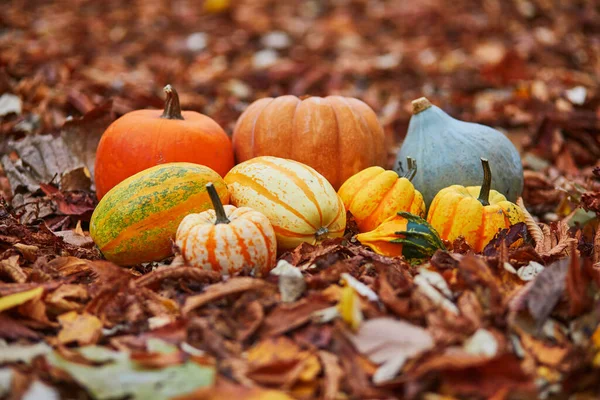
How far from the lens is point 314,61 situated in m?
7.10

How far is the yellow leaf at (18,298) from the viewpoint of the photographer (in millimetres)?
2207

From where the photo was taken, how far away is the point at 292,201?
2951mm

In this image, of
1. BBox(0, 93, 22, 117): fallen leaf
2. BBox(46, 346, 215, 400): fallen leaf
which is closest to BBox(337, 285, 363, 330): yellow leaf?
BBox(46, 346, 215, 400): fallen leaf

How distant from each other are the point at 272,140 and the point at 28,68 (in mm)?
3129

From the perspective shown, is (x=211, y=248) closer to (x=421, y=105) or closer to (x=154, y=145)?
(x=154, y=145)

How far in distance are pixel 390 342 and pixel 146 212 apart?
4.32 ft

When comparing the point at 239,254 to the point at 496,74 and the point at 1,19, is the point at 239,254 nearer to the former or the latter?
the point at 496,74

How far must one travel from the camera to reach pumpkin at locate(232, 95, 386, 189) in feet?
11.7

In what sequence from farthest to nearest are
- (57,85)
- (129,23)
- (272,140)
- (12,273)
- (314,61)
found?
(129,23) < (314,61) < (57,85) < (272,140) < (12,273)

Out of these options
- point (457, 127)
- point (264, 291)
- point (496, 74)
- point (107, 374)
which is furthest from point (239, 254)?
point (496, 74)

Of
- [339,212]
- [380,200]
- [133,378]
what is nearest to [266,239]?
[339,212]

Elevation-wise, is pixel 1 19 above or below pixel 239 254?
above

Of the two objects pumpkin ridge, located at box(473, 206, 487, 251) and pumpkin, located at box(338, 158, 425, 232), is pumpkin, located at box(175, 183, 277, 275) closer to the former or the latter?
pumpkin, located at box(338, 158, 425, 232)

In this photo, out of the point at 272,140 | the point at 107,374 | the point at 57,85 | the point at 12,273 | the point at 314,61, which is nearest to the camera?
the point at 107,374
